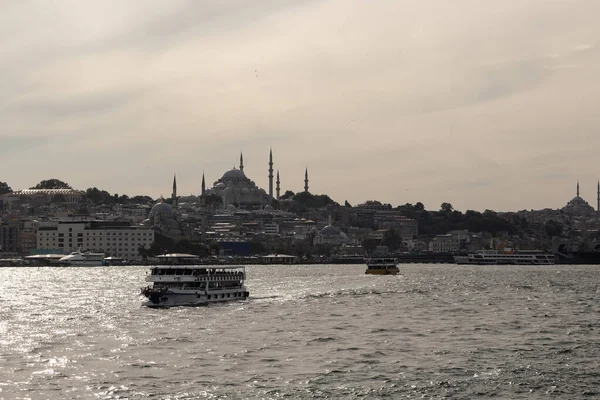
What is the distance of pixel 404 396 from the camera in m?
30.5

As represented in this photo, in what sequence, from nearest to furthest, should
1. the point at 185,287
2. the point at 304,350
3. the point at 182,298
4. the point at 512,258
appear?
1. the point at 304,350
2. the point at 182,298
3. the point at 185,287
4. the point at 512,258

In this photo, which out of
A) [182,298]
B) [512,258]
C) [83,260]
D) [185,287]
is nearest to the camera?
[182,298]

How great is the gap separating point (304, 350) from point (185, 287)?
990 inches

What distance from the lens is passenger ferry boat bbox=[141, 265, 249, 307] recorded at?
61.5 metres

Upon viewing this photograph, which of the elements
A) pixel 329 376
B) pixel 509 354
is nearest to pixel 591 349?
pixel 509 354

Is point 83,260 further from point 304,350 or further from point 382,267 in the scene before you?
point 304,350

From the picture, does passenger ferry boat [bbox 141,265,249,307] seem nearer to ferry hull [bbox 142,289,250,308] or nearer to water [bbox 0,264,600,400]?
ferry hull [bbox 142,289,250,308]

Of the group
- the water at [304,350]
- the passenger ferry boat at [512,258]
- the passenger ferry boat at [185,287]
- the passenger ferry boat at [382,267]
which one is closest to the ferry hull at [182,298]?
the passenger ferry boat at [185,287]

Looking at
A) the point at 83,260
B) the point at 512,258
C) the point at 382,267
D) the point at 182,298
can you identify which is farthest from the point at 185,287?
the point at 512,258

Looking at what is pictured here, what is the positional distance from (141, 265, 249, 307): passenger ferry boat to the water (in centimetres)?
184

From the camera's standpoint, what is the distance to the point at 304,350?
39.2 m

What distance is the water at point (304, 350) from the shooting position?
31578mm

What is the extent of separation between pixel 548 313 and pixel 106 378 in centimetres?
2867

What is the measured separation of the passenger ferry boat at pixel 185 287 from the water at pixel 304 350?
184cm
